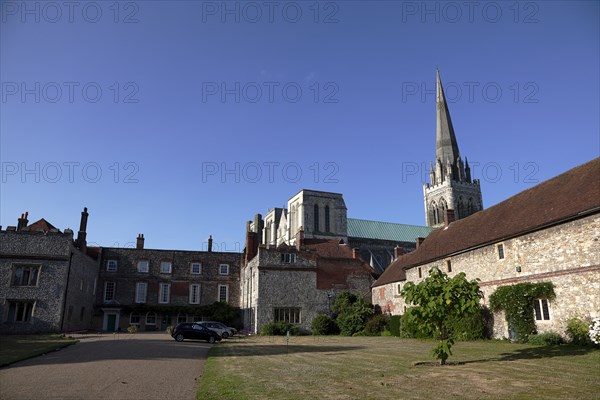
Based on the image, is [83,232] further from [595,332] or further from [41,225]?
[595,332]

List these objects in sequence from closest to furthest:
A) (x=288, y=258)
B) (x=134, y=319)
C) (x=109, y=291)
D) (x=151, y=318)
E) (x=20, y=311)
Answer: (x=20, y=311) → (x=288, y=258) → (x=134, y=319) → (x=151, y=318) → (x=109, y=291)

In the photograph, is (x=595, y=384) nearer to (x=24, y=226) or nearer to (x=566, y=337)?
(x=566, y=337)

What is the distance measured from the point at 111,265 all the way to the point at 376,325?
101 feet

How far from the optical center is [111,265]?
160 ft

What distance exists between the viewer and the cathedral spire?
93.4 metres

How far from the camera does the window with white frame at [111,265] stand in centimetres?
4856

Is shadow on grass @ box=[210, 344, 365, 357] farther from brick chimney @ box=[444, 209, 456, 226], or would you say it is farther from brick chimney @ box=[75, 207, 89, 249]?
brick chimney @ box=[75, 207, 89, 249]

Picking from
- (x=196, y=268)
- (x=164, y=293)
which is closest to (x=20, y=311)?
(x=164, y=293)

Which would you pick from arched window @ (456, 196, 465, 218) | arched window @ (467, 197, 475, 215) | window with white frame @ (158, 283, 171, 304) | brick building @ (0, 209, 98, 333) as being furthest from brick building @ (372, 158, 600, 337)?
arched window @ (467, 197, 475, 215)

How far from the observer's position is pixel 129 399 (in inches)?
366

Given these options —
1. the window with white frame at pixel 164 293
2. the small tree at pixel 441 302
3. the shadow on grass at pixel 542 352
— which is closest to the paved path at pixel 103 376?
the small tree at pixel 441 302

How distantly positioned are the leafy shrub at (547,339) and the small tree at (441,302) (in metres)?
8.02

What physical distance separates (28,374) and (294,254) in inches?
1167

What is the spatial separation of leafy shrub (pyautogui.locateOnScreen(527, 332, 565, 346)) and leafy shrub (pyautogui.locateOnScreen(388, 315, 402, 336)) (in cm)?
1233
